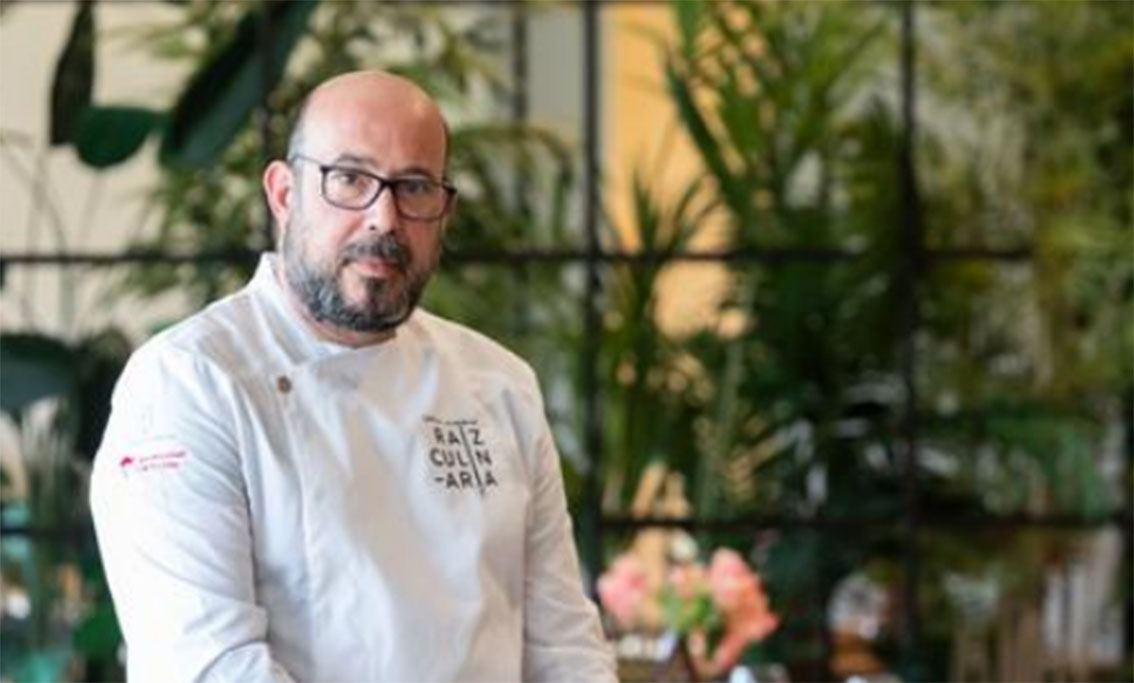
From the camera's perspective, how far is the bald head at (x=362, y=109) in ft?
6.28

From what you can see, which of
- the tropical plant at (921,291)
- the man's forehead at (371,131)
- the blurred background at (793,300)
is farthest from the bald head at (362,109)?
the tropical plant at (921,291)

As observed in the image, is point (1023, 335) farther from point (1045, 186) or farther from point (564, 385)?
point (564, 385)

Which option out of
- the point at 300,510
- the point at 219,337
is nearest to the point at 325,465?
the point at 300,510

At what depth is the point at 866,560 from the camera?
17.3 ft

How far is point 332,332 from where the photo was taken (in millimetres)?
1970

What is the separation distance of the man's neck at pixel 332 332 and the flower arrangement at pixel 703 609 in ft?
4.72

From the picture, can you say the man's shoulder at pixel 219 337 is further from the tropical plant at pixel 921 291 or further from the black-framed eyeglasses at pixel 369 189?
the tropical plant at pixel 921 291

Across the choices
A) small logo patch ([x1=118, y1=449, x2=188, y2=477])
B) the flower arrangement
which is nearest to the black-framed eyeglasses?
small logo patch ([x1=118, y1=449, x2=188, y2=477])

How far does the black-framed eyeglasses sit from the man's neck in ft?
0.35

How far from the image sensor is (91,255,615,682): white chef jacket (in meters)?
1.84

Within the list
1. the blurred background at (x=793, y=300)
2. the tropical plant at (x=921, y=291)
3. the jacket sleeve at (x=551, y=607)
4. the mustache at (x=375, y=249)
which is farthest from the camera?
the tropical plant at (x=921, y=291)

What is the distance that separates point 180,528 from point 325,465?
0.14 metres

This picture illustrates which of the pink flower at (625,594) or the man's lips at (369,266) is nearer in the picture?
the man's lips at (369,266)

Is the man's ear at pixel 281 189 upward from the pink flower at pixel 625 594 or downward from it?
upward
